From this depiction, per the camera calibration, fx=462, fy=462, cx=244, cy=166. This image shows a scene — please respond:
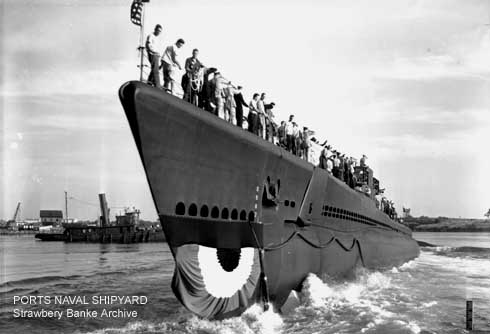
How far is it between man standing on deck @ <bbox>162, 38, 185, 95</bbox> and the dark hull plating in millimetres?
740

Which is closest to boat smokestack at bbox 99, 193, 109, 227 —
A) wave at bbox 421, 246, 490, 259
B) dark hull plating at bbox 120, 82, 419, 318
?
wave at bbox 421, 246, 490, 259

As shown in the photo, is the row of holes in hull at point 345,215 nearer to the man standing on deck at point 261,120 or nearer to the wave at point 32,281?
the man standing on deck at point 261,120

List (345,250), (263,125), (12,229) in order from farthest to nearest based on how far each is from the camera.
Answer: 1. (12,229)
2. (345,250)
3. (263,125)

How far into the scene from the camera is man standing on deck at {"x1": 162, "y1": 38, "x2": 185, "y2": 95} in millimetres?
8250

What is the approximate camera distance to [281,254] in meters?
10.3

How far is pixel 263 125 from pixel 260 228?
2.83 metres

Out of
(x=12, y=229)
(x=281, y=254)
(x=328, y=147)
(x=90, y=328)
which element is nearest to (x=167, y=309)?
(x=90, y=328)

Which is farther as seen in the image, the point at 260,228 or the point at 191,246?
the point at 260,228

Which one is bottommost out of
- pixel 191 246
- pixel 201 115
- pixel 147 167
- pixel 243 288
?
pixel 243 288

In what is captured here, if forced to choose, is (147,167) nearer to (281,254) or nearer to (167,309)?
(281,254)

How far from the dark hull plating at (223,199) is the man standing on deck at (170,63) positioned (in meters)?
0.74

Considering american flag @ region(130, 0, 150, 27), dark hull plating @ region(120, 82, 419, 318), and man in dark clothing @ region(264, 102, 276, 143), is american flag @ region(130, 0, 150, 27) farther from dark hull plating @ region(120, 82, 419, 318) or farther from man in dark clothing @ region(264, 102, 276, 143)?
man in dark clothing @ region(264, 102, 276, 143)

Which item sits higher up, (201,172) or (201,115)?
(201,115)

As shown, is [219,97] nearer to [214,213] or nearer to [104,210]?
[214,213]
